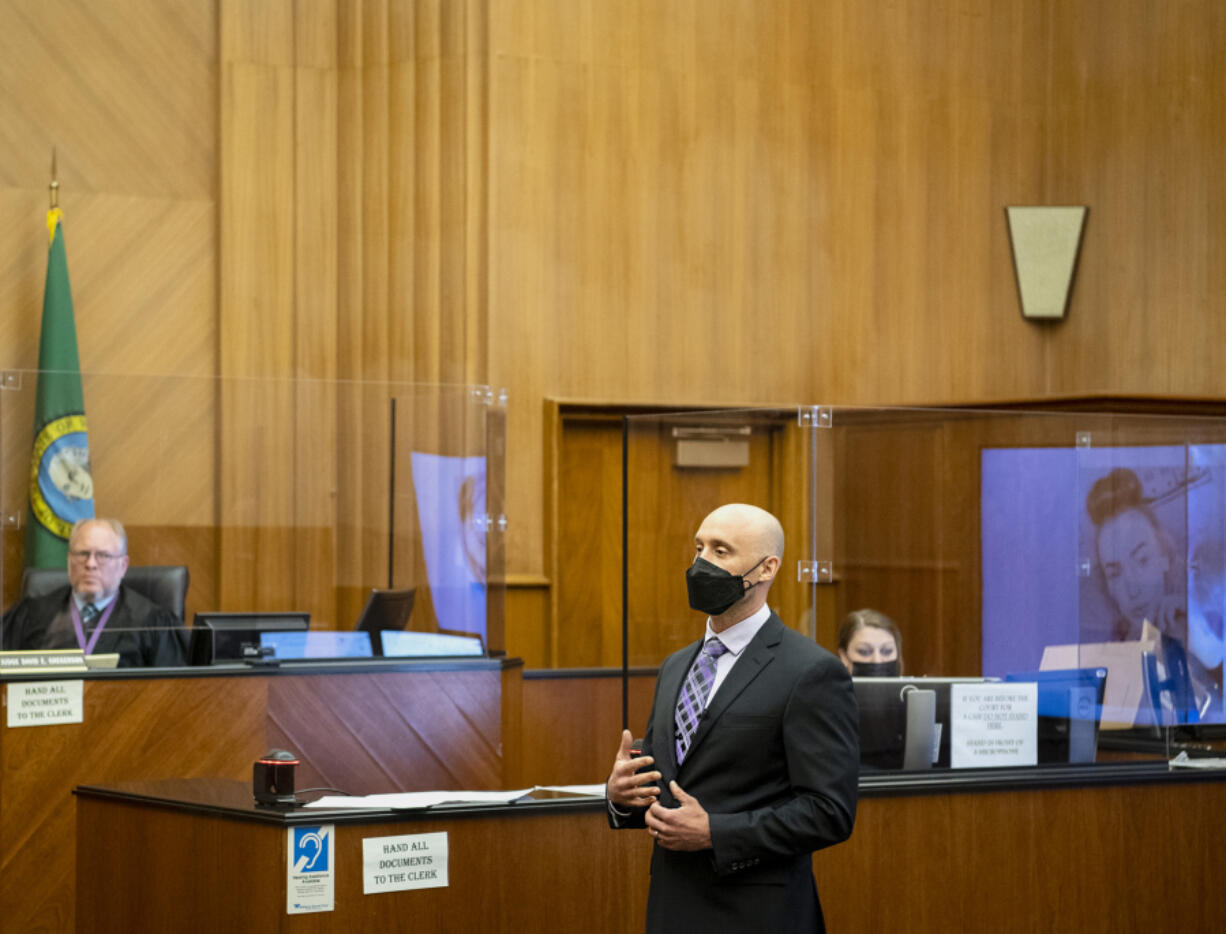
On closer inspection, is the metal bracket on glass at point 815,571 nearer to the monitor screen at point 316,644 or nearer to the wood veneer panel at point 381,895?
the wood veneer panel at point 381,895

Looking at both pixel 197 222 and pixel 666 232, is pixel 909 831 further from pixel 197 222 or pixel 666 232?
pixel 197 222

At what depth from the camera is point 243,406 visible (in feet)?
21.3

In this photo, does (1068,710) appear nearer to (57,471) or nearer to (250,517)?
(250,517)

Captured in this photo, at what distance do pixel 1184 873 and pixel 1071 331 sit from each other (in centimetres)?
492

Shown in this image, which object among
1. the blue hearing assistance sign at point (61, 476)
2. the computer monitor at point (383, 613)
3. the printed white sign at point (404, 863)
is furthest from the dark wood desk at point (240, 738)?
the printed white sign at point (404, 863)

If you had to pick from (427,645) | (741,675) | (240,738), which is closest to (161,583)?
(240,738)

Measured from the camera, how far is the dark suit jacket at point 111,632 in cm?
580

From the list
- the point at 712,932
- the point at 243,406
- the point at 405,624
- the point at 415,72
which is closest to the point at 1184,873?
the point at 712,932

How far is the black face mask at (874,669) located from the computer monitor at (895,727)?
348 millimetres

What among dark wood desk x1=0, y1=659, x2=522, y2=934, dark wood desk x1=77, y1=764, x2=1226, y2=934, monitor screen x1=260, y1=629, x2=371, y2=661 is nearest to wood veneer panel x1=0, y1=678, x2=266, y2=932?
dark wood desk x1=0, y1=659, x2=522, y2=934

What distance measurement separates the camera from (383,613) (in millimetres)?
6348

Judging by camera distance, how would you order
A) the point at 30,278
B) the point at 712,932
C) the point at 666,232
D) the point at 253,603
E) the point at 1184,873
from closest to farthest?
the point at 712,932 → the point at 1184,873 → the point at 253,603 → the point at 30,278 → the point at 666,232

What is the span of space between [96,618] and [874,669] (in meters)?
2.94

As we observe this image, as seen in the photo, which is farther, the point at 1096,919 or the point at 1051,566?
the point at 1051,566
